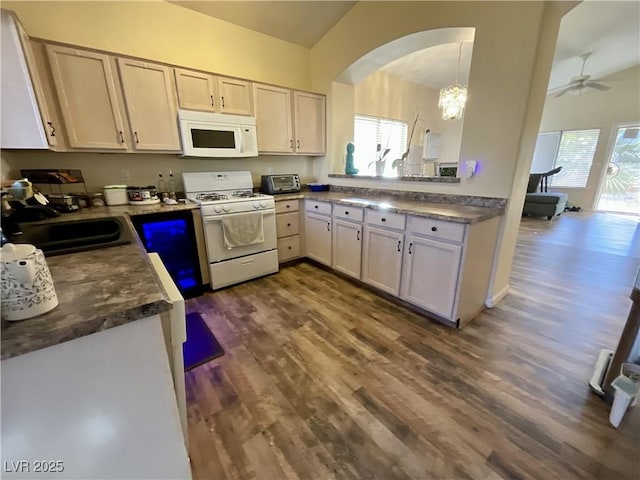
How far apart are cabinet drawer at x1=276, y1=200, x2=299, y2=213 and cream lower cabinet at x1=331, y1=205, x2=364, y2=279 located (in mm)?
617

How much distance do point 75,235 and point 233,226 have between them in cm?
134

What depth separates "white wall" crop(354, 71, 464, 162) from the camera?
4559 millimetres

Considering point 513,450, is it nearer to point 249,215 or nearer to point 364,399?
point 364,399

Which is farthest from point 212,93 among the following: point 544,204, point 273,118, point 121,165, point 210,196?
point 544,204

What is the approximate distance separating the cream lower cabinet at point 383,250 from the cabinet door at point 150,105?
207 centimetres

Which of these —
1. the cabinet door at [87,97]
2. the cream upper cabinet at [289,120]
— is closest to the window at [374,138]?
the cream upper cabinet at [289,120]

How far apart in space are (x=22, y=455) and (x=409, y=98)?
→ 6242 millimetres

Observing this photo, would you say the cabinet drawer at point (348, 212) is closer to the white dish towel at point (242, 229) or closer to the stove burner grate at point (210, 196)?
the white dish towel at point (242, 229)

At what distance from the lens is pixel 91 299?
0.73 metres

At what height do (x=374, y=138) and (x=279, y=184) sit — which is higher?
(x=374, y=138)

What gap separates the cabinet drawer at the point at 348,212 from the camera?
2.60 m

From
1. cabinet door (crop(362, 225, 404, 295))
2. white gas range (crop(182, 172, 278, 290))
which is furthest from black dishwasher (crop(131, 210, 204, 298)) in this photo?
cabinet door (crop(362, 225, 404, 295))

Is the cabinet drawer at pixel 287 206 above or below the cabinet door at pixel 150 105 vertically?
below

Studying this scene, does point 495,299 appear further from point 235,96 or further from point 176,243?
point 235,96
